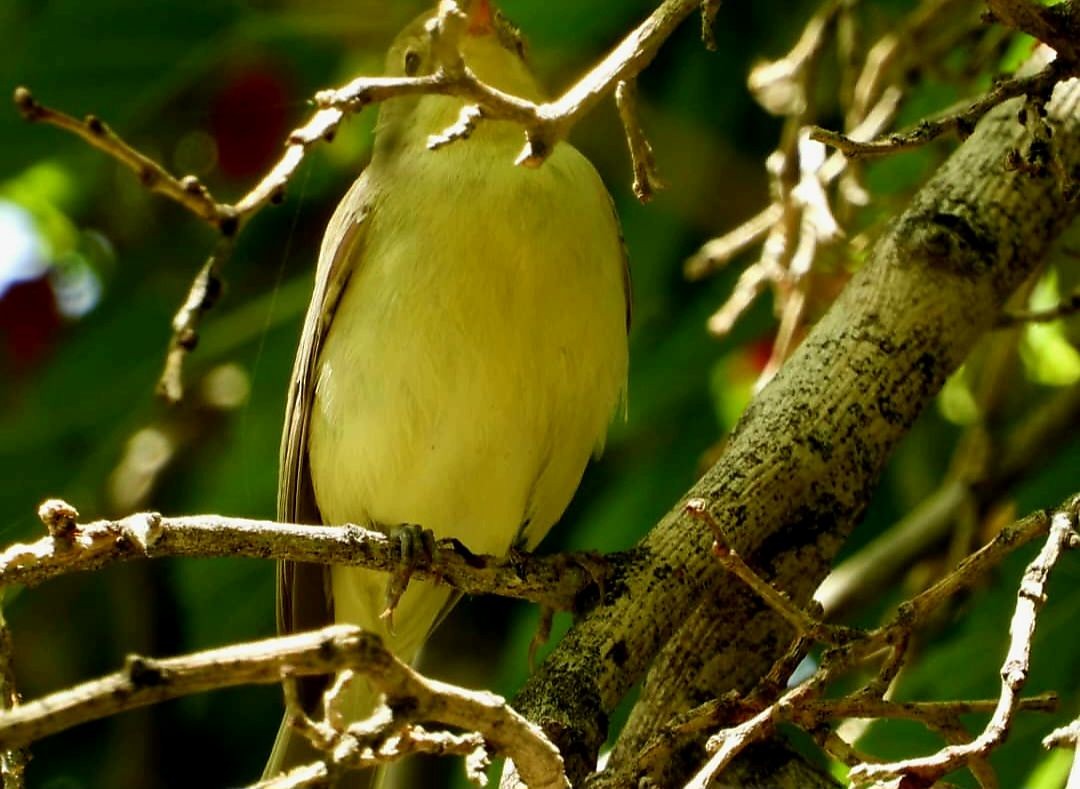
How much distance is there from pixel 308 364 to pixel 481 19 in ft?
3.01

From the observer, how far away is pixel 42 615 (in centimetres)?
491

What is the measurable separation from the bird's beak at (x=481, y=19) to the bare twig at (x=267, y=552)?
56.0 inches

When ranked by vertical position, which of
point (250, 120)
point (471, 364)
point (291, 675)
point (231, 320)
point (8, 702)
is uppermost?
point (250, 120)

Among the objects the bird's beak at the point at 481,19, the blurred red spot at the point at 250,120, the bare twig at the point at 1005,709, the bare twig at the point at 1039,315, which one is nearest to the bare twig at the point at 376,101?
the bare twig at the point at 1005,709

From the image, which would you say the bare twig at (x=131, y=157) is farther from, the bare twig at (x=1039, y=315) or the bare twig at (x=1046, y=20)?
the bare twig at (x=1039, y=315)

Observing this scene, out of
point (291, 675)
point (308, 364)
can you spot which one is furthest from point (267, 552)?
point (308, 364)

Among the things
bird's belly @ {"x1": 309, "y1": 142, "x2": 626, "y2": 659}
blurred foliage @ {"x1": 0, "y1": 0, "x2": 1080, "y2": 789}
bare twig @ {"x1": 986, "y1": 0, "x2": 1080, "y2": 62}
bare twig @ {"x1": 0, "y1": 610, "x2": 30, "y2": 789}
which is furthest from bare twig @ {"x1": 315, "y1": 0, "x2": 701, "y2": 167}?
blurred foliage @ {"x1": 0, "y1": 0, "x2": 1080, "y2": 789}

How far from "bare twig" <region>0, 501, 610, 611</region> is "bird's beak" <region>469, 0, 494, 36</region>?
1.42 meters

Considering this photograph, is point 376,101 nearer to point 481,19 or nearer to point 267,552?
point 267,552

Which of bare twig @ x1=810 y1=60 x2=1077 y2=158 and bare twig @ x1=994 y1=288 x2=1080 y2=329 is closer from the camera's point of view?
bare twig @ x1=810 y1=60 x2=1077 y2=158

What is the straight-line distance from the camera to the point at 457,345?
3346mm

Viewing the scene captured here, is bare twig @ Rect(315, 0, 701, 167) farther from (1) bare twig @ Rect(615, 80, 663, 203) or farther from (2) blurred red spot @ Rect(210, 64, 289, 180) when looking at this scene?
(2) blurred red spot @ Rect(210, 64, 289, 180)

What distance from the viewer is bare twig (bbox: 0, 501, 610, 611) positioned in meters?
1.97

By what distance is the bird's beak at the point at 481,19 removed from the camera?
377cm
